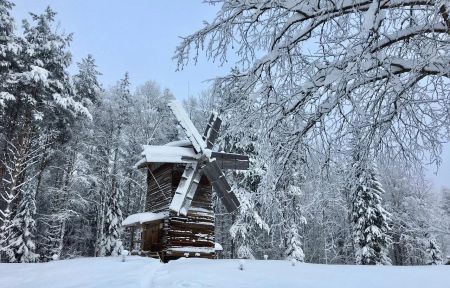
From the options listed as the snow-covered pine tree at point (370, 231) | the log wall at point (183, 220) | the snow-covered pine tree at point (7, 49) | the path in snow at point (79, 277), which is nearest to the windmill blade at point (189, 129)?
the log wall at point (183, 220)

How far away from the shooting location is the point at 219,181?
15.4 m

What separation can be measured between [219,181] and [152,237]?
3.98m

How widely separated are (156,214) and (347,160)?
11530mm

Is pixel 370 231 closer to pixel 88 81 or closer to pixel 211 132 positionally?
pixel 211 132

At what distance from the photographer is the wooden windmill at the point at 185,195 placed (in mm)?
14344

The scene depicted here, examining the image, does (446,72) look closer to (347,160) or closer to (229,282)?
(347,160)

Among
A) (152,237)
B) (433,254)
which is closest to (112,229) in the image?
(152,237)

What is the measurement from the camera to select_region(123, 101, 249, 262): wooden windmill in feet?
47.1

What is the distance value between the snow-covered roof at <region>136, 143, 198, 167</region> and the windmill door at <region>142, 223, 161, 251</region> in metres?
3.06

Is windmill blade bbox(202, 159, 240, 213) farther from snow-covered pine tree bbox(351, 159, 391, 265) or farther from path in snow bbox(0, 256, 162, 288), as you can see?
snow-covered pine tree bbox(351, 159, 391, 265)

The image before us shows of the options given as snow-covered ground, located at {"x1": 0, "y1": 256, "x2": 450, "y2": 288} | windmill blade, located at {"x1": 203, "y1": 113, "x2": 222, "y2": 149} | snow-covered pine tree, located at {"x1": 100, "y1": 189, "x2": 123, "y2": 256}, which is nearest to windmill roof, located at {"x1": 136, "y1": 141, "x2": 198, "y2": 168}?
windmill blade, located at {"x1": 203, "y1": 113, "x2": 222, "y2": 149}

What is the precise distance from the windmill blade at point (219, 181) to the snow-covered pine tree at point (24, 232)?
1150 cm

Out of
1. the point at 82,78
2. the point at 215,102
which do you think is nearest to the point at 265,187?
the point at 215,102

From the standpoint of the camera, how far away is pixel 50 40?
21672 mm
